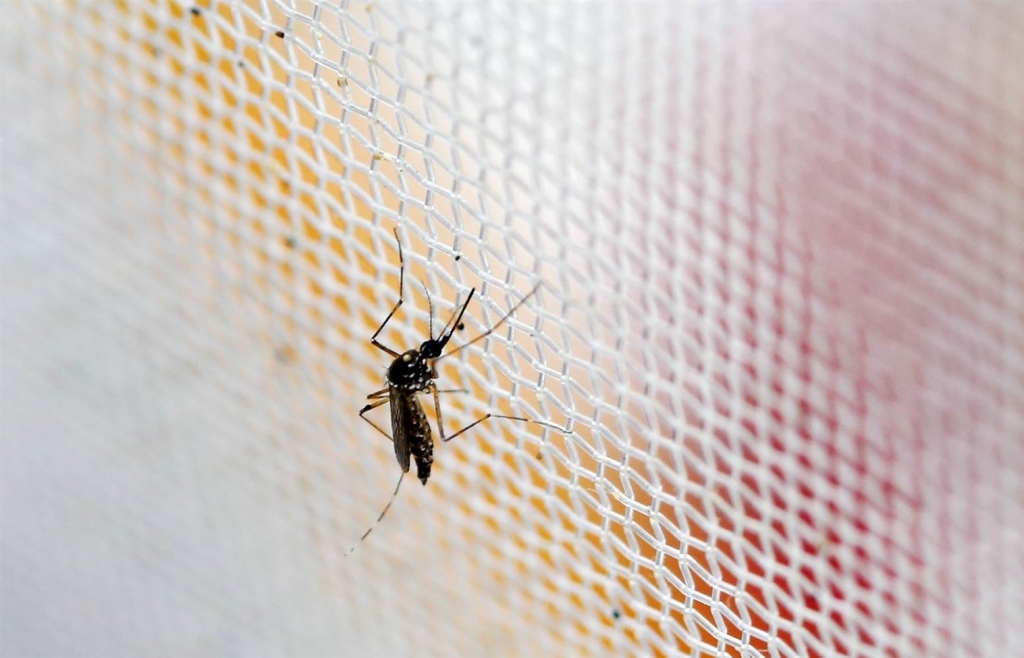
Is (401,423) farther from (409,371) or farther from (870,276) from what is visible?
(870,276)

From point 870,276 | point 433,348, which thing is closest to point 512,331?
point 433,348

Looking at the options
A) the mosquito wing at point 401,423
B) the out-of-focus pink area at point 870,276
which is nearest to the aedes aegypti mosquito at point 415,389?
the mosquito wing at point 401,423

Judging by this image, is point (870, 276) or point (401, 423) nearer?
point (401, 423)

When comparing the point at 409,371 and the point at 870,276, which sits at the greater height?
the point at 870,276

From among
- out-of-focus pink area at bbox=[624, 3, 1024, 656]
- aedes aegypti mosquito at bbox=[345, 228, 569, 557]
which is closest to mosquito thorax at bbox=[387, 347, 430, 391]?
aedes aegypti mosquito at bbox=[345, 228, 569, 557]

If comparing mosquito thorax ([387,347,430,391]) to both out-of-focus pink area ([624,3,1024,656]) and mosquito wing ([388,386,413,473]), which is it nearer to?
mosquito wing ([388,386,413,473])

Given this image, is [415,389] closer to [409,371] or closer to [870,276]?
[409,371]
